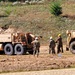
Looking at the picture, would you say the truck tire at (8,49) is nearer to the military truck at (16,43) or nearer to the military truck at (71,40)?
the military truck at (16,43)

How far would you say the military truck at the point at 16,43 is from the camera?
3597 centimetres

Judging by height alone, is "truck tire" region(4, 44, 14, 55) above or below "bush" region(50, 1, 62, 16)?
below

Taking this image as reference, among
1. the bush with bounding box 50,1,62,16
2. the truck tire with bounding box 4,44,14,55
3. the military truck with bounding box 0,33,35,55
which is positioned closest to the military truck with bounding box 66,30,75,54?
the military truck with bounding box 0,33,35,55

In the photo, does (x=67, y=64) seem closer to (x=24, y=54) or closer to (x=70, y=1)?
(x=24, y=54)

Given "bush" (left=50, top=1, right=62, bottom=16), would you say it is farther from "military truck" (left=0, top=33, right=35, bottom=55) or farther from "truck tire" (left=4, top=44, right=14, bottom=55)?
"truck tire" (left=4, top=44, right=14, bottom=55)

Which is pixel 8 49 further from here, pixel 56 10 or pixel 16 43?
pixel 56 10

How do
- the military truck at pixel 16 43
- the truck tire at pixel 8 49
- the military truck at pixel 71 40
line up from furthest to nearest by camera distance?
the truck tire at pixel 8 49 → the military truck at pixel 16 43 → the military truck at pixel 71 40

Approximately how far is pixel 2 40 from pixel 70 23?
54.1ft

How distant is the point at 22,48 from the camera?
35.7 m

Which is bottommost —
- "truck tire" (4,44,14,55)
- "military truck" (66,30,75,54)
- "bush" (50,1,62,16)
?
"truck tire" (4,44,14,55)

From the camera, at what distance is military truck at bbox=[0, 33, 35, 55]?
36.0 m

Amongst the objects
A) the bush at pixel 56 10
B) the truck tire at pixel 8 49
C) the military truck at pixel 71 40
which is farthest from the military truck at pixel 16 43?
the bush at pixel 56 10

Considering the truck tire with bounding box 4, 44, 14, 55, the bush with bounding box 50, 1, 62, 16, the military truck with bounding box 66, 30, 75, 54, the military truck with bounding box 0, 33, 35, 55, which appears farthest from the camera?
the bush with bounding box 50, 1, 62, 16

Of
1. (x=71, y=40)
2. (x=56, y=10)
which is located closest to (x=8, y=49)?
(x=71, y=40)
